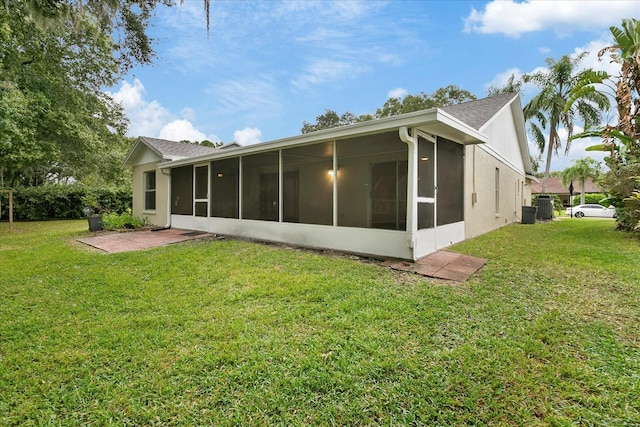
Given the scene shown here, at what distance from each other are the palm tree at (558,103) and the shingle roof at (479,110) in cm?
1092

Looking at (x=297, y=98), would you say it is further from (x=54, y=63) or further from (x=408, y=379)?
(x=408, y=379)

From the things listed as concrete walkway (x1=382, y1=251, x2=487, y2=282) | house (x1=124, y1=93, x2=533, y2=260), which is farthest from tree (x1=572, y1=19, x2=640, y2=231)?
concrete walkway (x1=382, y1=251, x2=487, y2=282)

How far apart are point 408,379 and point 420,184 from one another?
13.1ft

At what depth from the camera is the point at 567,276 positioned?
4.60 m

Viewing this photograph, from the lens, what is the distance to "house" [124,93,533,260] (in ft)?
18.3

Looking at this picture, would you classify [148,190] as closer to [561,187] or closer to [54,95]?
[54,95]

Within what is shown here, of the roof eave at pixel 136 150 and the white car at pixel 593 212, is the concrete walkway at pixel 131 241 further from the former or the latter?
the white car at pixel 593 212

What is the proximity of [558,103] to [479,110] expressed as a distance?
1402 cm

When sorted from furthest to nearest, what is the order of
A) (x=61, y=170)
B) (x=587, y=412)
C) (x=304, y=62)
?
(x=61, y=170)
(x=304, y=62)
(x=587, y=412)

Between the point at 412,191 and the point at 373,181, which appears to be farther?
the point at 373,181

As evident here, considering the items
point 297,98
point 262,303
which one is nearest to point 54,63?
point 297,98

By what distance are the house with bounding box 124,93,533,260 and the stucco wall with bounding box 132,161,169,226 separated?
0.23m

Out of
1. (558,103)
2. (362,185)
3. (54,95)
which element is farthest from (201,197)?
(558,103)

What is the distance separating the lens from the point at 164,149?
11.6 m
